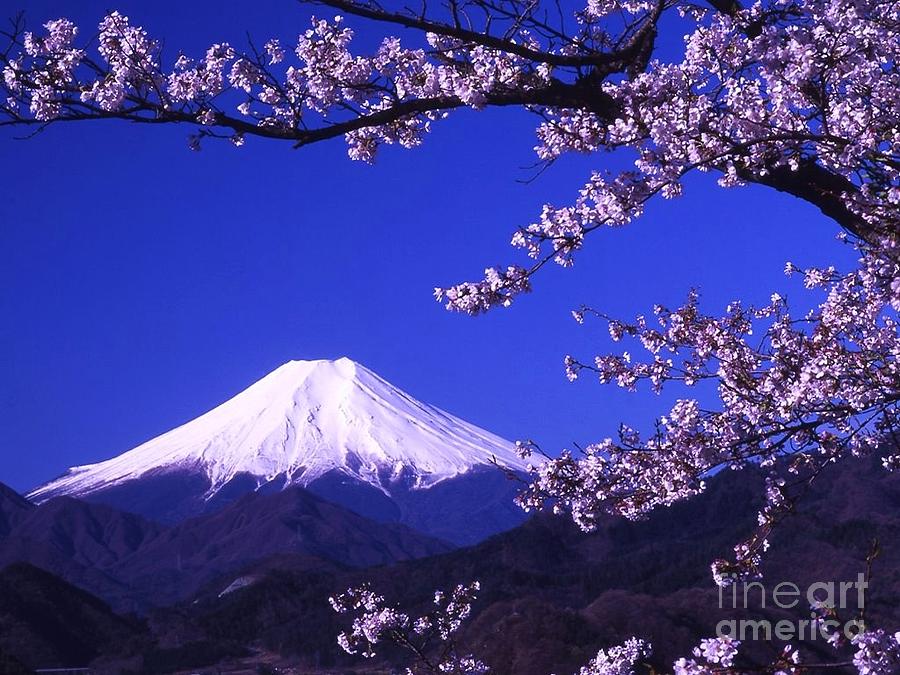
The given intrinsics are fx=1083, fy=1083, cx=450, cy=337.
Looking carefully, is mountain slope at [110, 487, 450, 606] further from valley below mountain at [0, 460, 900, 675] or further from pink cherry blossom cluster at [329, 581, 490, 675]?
pink cherry blossom cluster at [329, 581, 490, 675]

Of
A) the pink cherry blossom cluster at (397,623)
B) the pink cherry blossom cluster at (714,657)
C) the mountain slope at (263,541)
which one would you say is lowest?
the pink cherry blossom cluster at (714,657)

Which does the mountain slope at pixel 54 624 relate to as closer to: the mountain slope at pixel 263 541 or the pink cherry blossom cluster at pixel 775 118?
the pink cherry blossom cluster at pixel 775 118

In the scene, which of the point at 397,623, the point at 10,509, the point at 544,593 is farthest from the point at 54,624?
the point at 10,509

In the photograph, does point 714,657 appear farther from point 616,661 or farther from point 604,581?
point 604,581

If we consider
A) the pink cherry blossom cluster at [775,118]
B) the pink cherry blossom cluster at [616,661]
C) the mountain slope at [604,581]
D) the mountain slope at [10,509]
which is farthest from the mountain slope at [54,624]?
the mountain slope at [10,509]

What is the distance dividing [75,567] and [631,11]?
14040 centimetres

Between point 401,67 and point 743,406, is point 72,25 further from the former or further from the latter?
point 743,406

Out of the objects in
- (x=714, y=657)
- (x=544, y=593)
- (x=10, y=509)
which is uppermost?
(x=10, y=509)

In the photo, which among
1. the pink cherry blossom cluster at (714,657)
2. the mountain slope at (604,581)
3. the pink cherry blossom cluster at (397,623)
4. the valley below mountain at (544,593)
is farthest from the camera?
the valley below mountain at (544,593)

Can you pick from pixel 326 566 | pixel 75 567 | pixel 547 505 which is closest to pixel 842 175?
pixel 547 505

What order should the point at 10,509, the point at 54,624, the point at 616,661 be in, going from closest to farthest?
1. the point at 616,661
2. the point at 54,624
3. the point at 10,509

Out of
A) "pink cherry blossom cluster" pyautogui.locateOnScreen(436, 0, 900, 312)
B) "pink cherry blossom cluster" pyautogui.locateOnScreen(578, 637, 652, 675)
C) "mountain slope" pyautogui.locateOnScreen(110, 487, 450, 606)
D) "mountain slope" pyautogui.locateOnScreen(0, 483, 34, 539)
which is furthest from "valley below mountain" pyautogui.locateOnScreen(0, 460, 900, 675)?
"mountain slope" pyautogui.locateOnScreen(0, 483, 34, 539)

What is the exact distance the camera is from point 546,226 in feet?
12.7

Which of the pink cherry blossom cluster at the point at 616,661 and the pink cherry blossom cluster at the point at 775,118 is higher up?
the pink cherry blossom cluster at the point at 775,118
